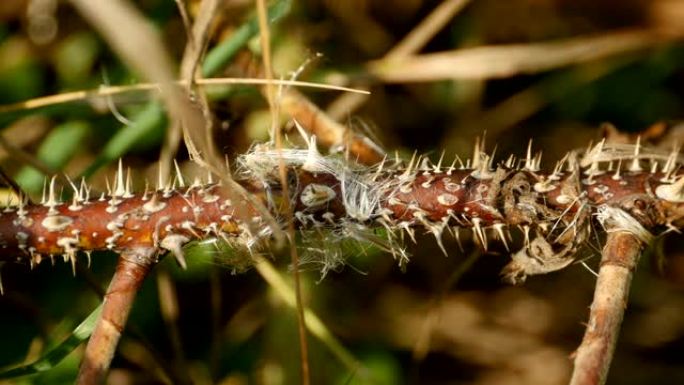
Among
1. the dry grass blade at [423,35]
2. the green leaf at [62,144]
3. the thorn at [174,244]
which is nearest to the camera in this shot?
the thorn at [174,244]

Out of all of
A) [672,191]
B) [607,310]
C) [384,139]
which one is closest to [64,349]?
[607,310]

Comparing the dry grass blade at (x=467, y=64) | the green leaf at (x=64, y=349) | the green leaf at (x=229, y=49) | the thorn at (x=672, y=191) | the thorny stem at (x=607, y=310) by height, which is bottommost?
the green leaf at (x=64, y=349)

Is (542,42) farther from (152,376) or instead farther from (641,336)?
(152,376)

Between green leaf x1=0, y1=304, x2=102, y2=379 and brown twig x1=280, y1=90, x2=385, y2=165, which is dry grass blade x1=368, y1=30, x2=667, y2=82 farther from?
green leaf x1=0, y1=304, x2=102, y2=379

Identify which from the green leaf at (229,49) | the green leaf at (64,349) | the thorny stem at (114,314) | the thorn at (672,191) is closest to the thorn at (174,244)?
the thorny stem at (114,314)

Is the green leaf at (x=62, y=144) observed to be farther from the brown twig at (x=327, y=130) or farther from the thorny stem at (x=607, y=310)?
the thorny stem at (x=607, y=310)

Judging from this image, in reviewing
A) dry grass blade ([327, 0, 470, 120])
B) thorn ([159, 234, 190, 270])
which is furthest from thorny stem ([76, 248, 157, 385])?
dry grass blade ([327, 0, 470, 120])

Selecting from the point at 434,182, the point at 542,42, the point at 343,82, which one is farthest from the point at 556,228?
the point at 542,42
